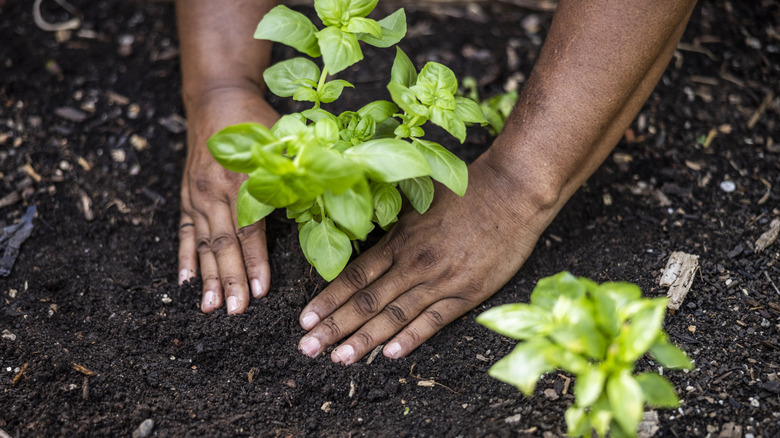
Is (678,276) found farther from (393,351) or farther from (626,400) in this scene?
(626,400)

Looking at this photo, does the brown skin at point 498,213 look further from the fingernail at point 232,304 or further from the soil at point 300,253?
the fingernail at point 232,304

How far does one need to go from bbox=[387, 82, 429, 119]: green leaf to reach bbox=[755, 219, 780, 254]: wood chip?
1.47 meters

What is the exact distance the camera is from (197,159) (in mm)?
2557

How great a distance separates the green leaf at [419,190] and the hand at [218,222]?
26.7 inches

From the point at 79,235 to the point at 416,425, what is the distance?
1.61 metres

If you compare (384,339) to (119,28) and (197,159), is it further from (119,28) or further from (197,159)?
(119,28)

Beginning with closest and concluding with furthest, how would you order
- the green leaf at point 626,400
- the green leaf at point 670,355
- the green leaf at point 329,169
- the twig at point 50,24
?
the green leaf at point 626,400
the green leaf at point 670,355
the green leaf at point 329,169
the twig at point 50,24

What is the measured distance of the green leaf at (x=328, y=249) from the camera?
1.84 meters

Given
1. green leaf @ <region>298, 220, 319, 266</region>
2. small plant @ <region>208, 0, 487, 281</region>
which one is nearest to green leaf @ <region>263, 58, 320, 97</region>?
small plant @ <region>208, 0, 487, 281</region>

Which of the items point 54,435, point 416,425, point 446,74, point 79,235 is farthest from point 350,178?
point 79,235

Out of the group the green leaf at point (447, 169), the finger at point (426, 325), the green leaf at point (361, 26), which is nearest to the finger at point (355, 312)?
the finger at point (426, 325)

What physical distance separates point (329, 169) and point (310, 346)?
835 mm

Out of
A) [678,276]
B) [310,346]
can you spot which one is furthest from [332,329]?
[678,276]

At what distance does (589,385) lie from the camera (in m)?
1.23
